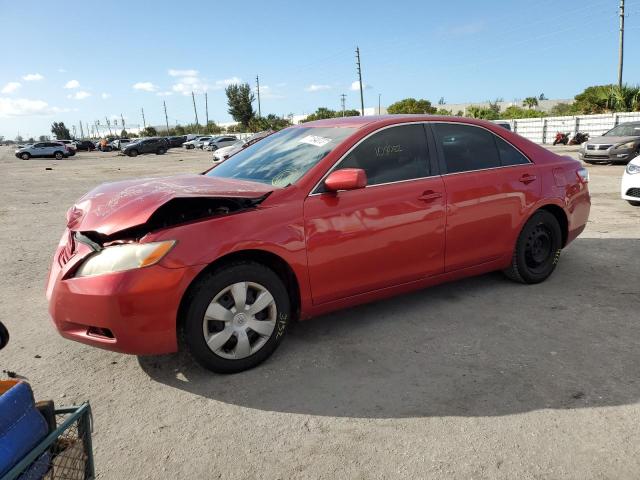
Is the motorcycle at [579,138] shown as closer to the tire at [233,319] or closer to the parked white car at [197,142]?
the tire at [233,319]

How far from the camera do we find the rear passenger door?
390 cm

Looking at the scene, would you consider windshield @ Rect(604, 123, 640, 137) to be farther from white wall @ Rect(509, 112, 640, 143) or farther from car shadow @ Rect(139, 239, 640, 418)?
car shadow @ Rect(139, 239, 640, 418)

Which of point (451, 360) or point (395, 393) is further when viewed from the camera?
point (451, 360)

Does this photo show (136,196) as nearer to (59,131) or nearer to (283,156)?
(283,156)

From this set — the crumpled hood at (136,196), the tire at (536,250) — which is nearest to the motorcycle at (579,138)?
the tire at (536,250)

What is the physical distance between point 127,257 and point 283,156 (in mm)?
1495

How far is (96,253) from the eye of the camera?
9.36 feet

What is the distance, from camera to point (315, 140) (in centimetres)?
375

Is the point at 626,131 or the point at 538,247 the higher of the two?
the point at 626,131

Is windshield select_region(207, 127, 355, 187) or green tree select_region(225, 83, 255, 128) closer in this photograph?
windshield select_region(207, 127, 355, 187)

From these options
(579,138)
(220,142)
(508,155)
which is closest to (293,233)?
(508,155)

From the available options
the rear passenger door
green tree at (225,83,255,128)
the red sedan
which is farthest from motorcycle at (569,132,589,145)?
green tree at (225,83,255,128)

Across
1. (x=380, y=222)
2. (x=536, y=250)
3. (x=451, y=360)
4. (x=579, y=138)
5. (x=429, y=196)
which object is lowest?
(x=451, y=360)

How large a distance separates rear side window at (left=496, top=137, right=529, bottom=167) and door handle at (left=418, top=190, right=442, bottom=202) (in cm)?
92
